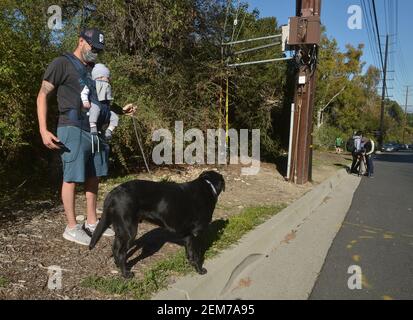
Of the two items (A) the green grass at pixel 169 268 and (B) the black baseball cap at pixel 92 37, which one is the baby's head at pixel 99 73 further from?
(A) the green grass at pixel 169 268

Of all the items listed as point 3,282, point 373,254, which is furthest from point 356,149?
point 3,282

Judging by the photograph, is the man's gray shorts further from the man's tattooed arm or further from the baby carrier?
the man's tattooed arm

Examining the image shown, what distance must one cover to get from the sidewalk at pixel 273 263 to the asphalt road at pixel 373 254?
165 mm

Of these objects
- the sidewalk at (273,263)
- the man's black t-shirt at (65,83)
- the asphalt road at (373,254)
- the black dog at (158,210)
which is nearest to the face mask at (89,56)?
the man's black t-shirt at (65,83)

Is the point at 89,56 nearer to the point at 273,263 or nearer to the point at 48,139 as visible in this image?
the point at 48,139

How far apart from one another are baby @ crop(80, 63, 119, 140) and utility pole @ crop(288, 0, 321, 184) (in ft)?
21.4

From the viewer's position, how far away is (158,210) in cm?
394

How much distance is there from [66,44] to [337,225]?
207 inches

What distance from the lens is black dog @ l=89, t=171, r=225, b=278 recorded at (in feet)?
12.3

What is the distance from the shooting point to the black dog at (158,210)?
12.3ft

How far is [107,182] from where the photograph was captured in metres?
7.71

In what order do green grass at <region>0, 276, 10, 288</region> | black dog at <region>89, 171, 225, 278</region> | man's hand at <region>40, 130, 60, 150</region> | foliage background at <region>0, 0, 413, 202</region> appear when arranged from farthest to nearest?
foliage background at <region>0, 0, 413, 202</region>
man's hand at <region>40, 130, 60, 150</region>
black dog at <region>89, 171, 225, 278</region>
green grass at <region>0, 276, 10, 288</region>

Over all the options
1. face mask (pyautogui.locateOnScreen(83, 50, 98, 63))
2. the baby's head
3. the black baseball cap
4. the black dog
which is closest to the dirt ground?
the black dog
